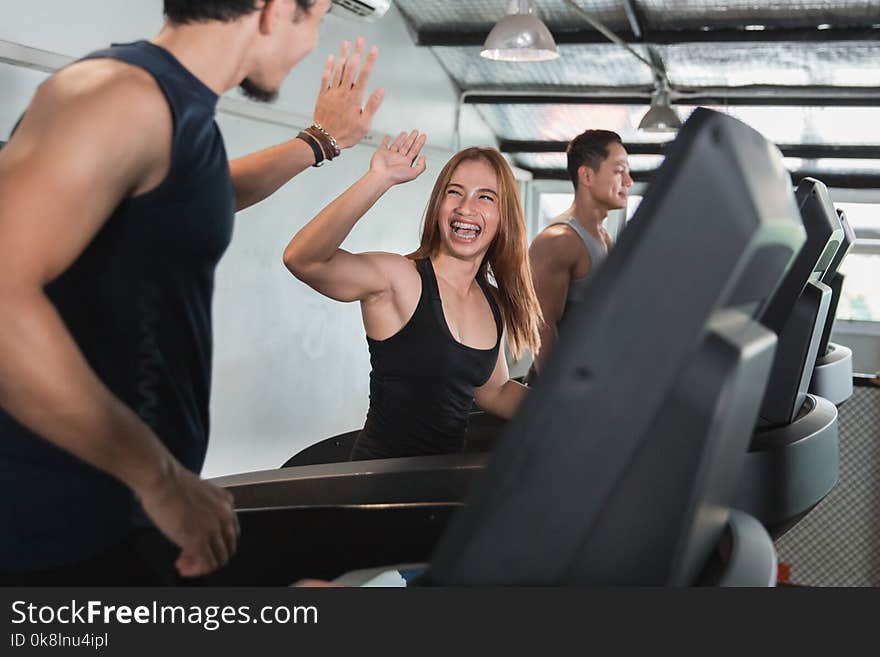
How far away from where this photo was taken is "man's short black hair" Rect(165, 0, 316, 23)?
104 centimetres

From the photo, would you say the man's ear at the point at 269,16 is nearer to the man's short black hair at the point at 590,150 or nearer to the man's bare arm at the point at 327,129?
the man's bare arm at the point at 327,129

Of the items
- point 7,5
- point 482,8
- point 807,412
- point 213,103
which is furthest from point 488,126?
point 213,103

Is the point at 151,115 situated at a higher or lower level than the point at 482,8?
lower

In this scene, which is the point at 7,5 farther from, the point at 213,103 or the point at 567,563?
the point at 567,563

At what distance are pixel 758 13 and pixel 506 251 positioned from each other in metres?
4.91

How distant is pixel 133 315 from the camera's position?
1.03 metres

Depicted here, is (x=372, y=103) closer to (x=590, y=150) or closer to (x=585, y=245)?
(x=585, y=245)

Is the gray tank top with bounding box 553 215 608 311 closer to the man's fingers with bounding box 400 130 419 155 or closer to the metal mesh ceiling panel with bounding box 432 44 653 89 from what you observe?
the man's fingers with bounding box 400 130 419 155

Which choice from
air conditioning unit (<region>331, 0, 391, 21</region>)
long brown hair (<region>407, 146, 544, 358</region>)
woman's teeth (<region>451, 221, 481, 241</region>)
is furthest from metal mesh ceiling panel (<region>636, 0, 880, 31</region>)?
woman's teeth (<region>451, 221, 481, 241</region>)

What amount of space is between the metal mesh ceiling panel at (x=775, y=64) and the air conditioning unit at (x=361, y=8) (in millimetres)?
4607

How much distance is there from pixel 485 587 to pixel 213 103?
2.02 feet

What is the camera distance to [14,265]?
2.73ft

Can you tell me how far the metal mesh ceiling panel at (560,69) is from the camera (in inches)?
295

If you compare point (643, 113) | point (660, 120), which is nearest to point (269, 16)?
point (660, 120)
